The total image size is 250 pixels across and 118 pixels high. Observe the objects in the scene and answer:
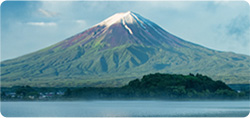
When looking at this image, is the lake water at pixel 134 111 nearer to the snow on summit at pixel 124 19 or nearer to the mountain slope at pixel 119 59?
the mountain slope at pixel 119 59

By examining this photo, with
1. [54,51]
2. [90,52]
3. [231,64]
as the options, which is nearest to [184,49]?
[231,64]

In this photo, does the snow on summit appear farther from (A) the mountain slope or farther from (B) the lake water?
(B) the lake water

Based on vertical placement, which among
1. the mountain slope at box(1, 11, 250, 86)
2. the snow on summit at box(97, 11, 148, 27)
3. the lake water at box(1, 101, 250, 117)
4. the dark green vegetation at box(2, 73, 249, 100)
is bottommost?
the lake water at box(1, 101, 250, 117)

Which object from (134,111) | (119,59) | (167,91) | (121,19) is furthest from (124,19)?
(134,111)

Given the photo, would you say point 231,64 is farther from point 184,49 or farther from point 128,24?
point 128,24

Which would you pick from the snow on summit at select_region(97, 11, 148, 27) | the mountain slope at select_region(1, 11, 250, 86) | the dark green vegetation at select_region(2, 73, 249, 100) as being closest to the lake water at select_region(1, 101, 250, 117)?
the dark green vegetation at select_region(2, 73, 249, 100)

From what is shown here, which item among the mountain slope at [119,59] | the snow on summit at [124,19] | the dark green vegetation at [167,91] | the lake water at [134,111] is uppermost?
the snow on summit at [124,19]

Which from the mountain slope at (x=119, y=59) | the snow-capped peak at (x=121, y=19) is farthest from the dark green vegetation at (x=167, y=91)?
the snow-capped peak at (x=121, y=19)

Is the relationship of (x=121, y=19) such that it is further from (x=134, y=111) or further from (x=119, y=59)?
(x=134, y=111)
